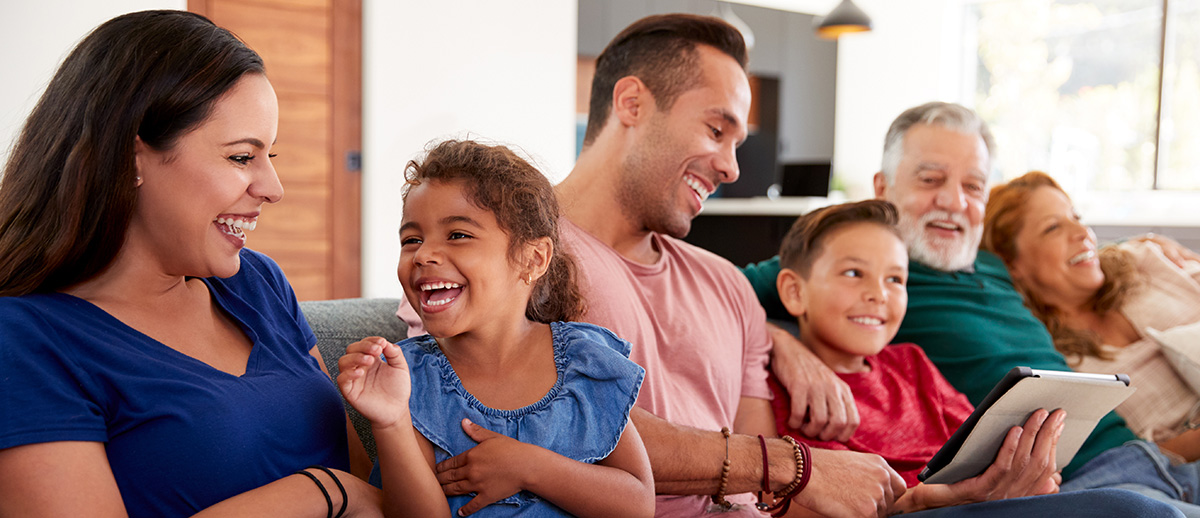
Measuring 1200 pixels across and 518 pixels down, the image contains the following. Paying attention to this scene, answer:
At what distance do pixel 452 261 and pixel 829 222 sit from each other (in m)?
1.00

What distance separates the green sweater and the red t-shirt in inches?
5.2

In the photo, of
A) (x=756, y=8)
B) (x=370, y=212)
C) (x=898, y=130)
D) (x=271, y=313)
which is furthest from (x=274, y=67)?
(x=756, y=8)

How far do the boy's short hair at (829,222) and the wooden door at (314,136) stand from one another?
3.38 meters

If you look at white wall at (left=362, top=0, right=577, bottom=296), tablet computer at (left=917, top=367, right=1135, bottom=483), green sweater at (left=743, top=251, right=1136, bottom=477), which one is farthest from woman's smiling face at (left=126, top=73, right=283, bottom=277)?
white wall at (left=362, top=0, right=577, bottom=296)

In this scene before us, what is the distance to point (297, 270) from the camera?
4.93 m

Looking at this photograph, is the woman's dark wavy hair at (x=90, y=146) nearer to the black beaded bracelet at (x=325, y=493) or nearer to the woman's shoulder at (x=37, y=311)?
the woman's shoulder at (x=37, y=311)

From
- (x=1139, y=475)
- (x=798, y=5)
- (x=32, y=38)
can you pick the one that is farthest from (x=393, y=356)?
(x=798, y=5)

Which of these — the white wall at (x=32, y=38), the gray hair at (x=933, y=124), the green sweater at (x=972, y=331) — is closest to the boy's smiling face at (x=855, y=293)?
the green sweater at (x=972, y=331)

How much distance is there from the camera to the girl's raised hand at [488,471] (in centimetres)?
118

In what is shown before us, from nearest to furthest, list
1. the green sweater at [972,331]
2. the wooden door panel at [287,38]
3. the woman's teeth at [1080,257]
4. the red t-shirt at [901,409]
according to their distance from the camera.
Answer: the red t-shirt at [901,409]
the green sweater at [972,331]
the woman's teeth at [1080,257]
the wooden door panel at [287,38]

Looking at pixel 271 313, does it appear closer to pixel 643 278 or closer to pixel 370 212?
pixel 643 278

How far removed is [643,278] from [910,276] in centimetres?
90

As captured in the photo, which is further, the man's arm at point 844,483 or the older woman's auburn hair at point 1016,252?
the older woman's auburn hair at point 1016,252

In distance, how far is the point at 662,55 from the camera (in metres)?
1.90
